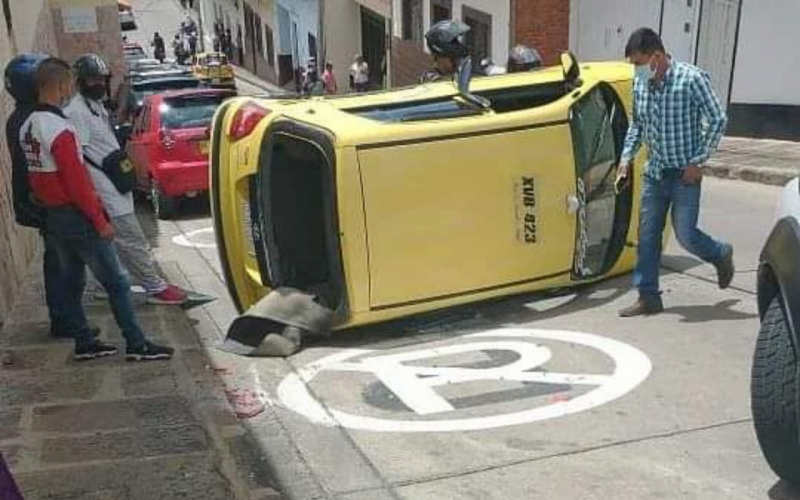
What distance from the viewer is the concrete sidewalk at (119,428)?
145 inches

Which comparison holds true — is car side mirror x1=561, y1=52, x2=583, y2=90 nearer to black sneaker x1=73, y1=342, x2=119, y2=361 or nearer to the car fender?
the car fender

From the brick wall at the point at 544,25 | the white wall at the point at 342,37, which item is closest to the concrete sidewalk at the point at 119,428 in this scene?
the brick wall at the point at 544,25

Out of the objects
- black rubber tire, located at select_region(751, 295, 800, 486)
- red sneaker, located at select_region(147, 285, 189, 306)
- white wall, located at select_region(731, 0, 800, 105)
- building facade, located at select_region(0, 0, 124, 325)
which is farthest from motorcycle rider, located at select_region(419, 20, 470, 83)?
white wall, located at select_region(731, 0, 800, 105)

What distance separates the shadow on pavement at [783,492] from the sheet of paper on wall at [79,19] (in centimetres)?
2101

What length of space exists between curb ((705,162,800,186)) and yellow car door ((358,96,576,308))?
5.17m

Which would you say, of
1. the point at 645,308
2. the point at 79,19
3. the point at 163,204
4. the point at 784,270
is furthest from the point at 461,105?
the point at 79,19

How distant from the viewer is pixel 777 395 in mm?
3365

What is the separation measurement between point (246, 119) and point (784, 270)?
3.58 m

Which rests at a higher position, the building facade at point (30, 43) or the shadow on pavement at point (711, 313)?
the building facade at point (30, 43)

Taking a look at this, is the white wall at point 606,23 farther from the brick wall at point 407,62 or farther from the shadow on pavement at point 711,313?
the shadow on pavement at point 711,313

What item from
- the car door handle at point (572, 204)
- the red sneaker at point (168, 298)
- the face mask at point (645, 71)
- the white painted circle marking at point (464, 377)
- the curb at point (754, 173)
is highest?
the face mask at point (645, 71)

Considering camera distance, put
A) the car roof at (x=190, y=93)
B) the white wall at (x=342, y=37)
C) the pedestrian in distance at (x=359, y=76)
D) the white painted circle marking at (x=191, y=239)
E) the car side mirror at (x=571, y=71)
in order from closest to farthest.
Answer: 1. the car side mirror at (x=571, y=71)
2. the white painted circle marking at (x=191, y=239)
3. the car roof at (x=190, y=93)
4. the pedestrian in distance at (x=359, y=76)
5. the white wall at (x=342, y=37)

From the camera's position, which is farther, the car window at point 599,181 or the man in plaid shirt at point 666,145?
the car window at point 599,181

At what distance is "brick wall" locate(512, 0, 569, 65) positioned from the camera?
1655 centimetres
